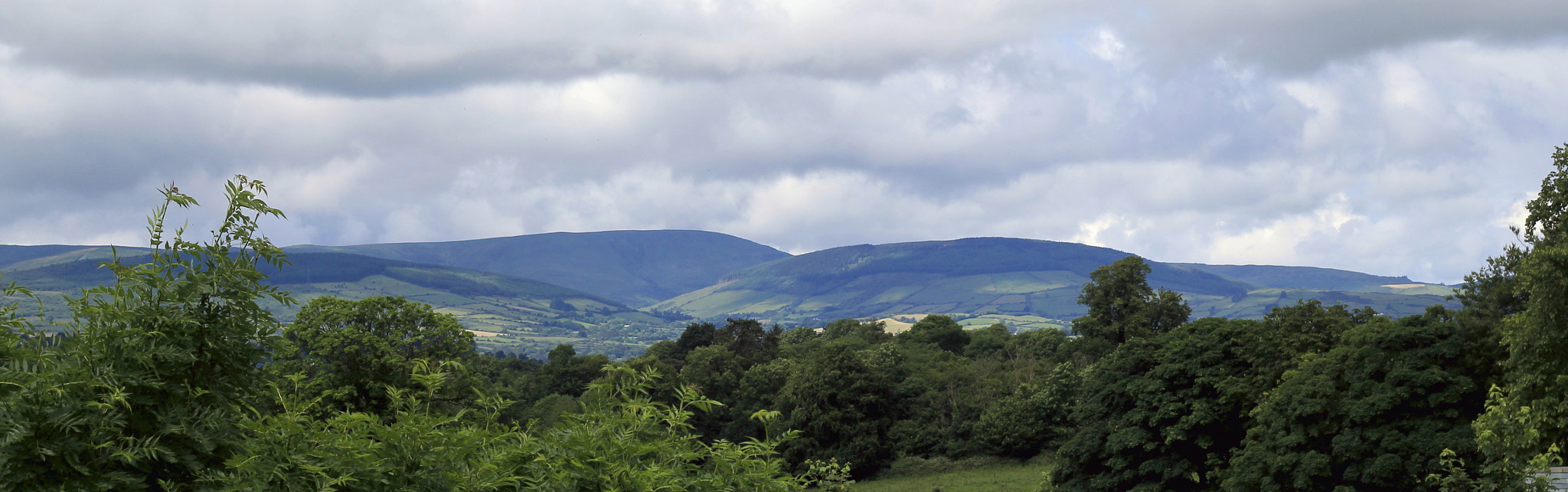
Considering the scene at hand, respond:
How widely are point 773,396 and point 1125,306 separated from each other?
110 feet

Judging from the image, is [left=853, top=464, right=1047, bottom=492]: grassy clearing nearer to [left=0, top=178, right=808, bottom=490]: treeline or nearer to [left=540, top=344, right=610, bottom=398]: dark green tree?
[left=540, top=344, right=610, bottom=398]: dark green tree

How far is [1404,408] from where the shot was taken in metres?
38.7

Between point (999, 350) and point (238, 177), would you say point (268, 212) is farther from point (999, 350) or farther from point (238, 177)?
point (999, 350)

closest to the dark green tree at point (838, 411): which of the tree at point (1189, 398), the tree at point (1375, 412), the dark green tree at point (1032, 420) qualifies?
the dark green tree at point (1032, 420)

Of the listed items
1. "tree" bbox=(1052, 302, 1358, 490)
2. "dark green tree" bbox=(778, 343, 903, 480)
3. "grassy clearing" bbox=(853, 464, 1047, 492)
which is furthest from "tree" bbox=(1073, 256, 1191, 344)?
"dark green tree" bbox=(778, 343, 903, 480)

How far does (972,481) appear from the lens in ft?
224

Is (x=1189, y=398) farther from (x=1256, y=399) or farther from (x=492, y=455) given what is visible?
(x=492, y=455)

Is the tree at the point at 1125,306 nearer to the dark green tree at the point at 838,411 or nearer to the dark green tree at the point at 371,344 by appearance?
the dark green tree at the point at 838,411

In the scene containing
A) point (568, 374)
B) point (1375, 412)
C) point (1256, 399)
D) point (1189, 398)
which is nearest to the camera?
point (1375, 412)

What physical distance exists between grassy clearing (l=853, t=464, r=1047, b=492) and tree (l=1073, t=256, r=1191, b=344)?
36.0 feet

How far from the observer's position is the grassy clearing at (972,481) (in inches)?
2537

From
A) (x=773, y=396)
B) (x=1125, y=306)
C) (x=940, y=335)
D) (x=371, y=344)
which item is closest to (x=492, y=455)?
(x=371, y=344)

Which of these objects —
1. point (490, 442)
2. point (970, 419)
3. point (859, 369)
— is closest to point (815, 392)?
point (859, 369)

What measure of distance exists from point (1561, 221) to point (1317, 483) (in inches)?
518
